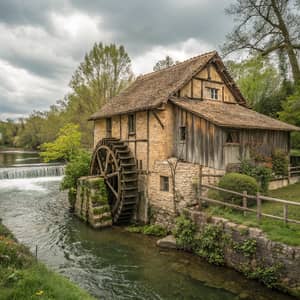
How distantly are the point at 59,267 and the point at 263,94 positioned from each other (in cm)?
1927

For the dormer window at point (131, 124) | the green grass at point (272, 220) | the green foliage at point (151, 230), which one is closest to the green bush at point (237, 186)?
the green grass at point (272, 220)

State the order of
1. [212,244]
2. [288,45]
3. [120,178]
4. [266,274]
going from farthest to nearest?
[288,45] → [120,178] → [212,244] → [266,274]

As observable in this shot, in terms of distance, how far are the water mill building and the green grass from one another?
1450mm

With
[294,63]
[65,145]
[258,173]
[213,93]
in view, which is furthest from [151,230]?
[294,63]

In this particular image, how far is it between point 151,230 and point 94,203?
2.93 m

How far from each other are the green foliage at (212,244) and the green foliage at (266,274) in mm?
984

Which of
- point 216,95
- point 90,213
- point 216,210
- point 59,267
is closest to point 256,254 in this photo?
point 216,210

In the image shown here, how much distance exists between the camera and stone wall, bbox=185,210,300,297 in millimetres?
6105

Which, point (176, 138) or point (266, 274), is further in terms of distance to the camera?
point (176, 138)

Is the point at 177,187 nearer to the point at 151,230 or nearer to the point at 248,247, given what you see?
the point at 151,230

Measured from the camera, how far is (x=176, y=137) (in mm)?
11227

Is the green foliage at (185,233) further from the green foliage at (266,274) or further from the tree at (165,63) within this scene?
the tree at (165,63)

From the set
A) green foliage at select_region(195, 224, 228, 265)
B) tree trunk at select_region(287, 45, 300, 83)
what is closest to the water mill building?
green foliage at select_region(195, 224, 228, 265)

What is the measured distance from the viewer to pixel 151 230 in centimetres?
1039
